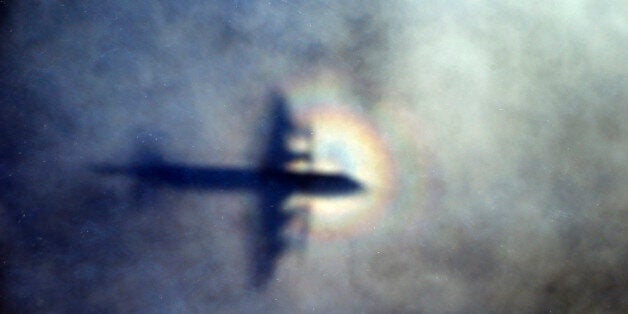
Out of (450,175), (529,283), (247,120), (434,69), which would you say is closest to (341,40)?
(434,69)

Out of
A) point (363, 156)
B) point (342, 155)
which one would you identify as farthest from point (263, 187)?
point (363, 156)

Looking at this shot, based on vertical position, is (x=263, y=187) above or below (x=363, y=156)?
below

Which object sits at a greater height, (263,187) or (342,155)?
(342,155)

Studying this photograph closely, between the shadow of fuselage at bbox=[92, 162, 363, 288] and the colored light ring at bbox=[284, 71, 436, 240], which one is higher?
the colored light ring at bbox=[284, 71, 436, 240]

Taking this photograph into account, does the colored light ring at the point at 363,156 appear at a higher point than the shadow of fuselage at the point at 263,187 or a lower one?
higher

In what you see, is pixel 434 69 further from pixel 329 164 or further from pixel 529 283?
pixel 529 283

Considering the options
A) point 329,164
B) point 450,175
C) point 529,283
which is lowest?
point 529,283

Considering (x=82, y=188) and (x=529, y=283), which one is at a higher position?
(x=529, y=283)

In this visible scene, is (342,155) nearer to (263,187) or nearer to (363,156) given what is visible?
(363,156)
